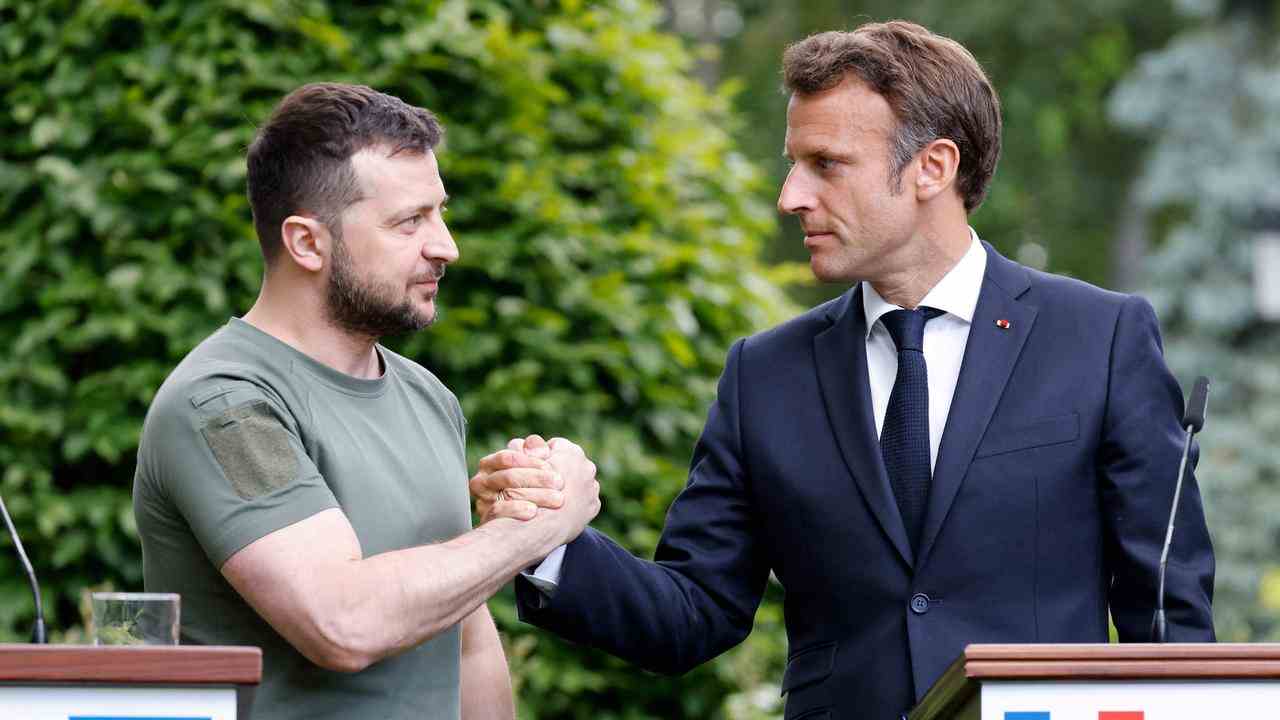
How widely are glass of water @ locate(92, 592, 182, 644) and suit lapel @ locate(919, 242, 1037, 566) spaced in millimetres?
1377

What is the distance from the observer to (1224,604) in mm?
11148

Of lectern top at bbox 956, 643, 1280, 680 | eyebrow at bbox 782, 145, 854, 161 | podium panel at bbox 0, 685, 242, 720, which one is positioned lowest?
podium panel at bbox 0, 685, 242, 720

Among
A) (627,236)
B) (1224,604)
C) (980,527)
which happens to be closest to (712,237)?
(627,236)

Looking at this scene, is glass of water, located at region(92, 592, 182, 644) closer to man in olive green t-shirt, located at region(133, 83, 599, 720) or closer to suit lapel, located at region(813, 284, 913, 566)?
man in olive green t-shirt, located at region(133, 83, 599, 720)

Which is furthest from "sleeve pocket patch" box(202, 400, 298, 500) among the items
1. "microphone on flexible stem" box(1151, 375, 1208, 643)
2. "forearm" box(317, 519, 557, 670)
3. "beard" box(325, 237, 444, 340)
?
"microphone on flexible stem" box(1151, 375, 1208, 643)

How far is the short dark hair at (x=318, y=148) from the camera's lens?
3.17 metres

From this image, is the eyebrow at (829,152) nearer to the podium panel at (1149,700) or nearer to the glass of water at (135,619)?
the podium panel at (1149,700)

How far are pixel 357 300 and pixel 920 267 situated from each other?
1139mm

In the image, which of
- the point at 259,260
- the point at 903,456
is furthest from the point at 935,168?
the point at 259,260

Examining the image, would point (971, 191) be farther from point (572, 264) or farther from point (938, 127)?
point (572, 264)

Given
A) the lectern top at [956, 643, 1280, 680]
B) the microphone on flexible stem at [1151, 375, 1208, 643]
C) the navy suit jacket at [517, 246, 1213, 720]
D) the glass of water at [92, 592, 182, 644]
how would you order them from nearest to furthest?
the lectern top at [956, 643, 1280, 680] < the glass of water at [92, 592, 182, 644] < the microphone on flexible stem at [1151, 375, 1208, 643] < the navy suit jacket at [517, 246, 1213, 720]

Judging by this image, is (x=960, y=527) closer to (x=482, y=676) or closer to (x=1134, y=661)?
(x=1134, y=661)

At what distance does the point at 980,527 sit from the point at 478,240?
2.08m

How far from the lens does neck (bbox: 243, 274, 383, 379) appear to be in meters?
3.16
